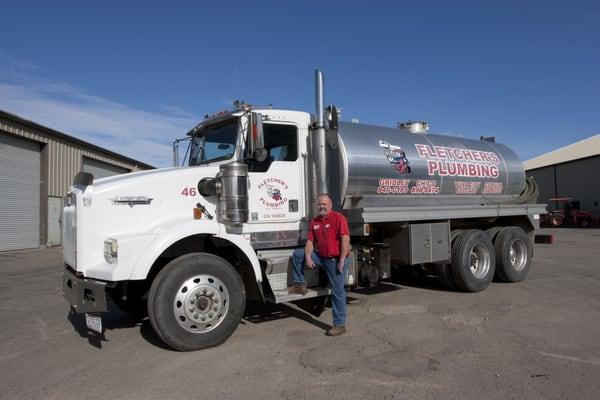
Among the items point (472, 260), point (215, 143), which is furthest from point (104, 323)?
point (472, 260)

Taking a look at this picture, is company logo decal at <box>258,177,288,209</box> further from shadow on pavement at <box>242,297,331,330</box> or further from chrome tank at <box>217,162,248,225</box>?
shadow on pavement at <box>242,297,331,330</box>

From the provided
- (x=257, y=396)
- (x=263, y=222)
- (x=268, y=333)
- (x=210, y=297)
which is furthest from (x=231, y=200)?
(x=257, y=396)

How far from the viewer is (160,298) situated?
5195 millimetres

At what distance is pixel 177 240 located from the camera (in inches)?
216

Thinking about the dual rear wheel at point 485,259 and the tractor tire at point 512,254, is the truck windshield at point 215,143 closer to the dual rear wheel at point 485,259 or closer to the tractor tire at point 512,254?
Result: the dual rear wheel at point 485,259

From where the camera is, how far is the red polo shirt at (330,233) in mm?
6004

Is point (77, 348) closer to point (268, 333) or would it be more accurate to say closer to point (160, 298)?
point (160, 298)

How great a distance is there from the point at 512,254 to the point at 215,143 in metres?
6.66

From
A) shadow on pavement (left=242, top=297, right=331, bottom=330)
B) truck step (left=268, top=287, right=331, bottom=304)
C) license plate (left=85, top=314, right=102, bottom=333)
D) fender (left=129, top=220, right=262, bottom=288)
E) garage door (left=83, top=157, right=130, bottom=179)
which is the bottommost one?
shadow on pavement (left=242, top=297, right=331, bottom=330)

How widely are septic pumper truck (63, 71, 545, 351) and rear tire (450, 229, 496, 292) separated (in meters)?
0.02

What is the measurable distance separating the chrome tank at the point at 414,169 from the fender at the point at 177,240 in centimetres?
160

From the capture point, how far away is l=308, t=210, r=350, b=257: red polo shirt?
19.7 ft

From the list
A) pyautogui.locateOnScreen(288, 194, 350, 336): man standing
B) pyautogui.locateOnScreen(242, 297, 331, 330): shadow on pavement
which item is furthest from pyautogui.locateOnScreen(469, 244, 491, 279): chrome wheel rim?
pyautogui.locateOnScreen(288, 194, 350, 336): man standing

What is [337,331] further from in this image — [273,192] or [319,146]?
[319,146]
